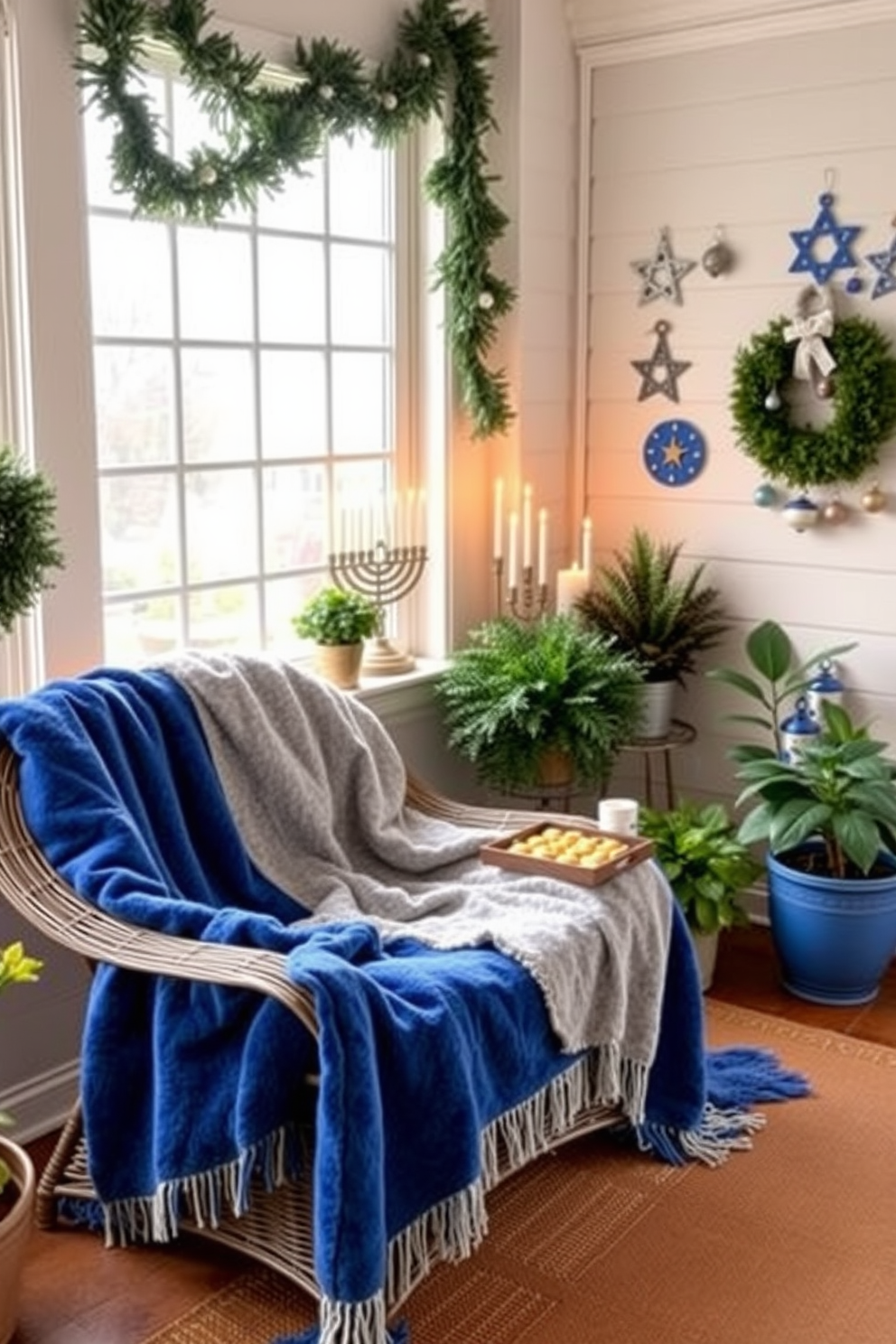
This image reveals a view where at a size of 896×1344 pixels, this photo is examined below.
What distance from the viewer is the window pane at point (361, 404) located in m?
3.66

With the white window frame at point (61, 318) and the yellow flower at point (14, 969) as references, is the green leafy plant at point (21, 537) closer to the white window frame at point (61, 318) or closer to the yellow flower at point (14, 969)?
the white window frame at point (61, 318)

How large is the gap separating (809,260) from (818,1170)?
85.5 inches

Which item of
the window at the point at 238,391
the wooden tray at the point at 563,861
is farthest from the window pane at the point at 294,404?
the wooden tray at the point at 563,861

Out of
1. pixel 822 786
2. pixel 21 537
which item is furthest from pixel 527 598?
pixel 21 537

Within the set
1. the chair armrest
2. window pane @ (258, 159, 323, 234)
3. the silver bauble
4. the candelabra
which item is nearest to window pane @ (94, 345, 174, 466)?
window pane @ (258, 159, 323, 234)

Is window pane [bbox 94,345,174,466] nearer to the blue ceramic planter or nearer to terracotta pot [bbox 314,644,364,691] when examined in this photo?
terracotta pot [bbox 314,644,364,691]

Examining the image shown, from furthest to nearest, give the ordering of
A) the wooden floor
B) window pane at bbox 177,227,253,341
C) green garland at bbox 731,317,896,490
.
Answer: green garland at bbox 731,317,896,490 < window pane at bbox 177,227,253,341 < the wooden floor

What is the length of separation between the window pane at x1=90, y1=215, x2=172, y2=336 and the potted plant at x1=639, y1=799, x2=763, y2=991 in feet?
5.28

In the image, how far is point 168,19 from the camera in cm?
288

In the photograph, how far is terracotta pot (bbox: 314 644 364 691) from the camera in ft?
11.2

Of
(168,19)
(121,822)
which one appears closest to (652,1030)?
(121,822)

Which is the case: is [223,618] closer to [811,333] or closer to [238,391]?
[238,391]

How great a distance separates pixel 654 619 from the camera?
3.82 meters

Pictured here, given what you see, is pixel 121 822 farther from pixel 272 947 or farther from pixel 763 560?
pixel 763 560
